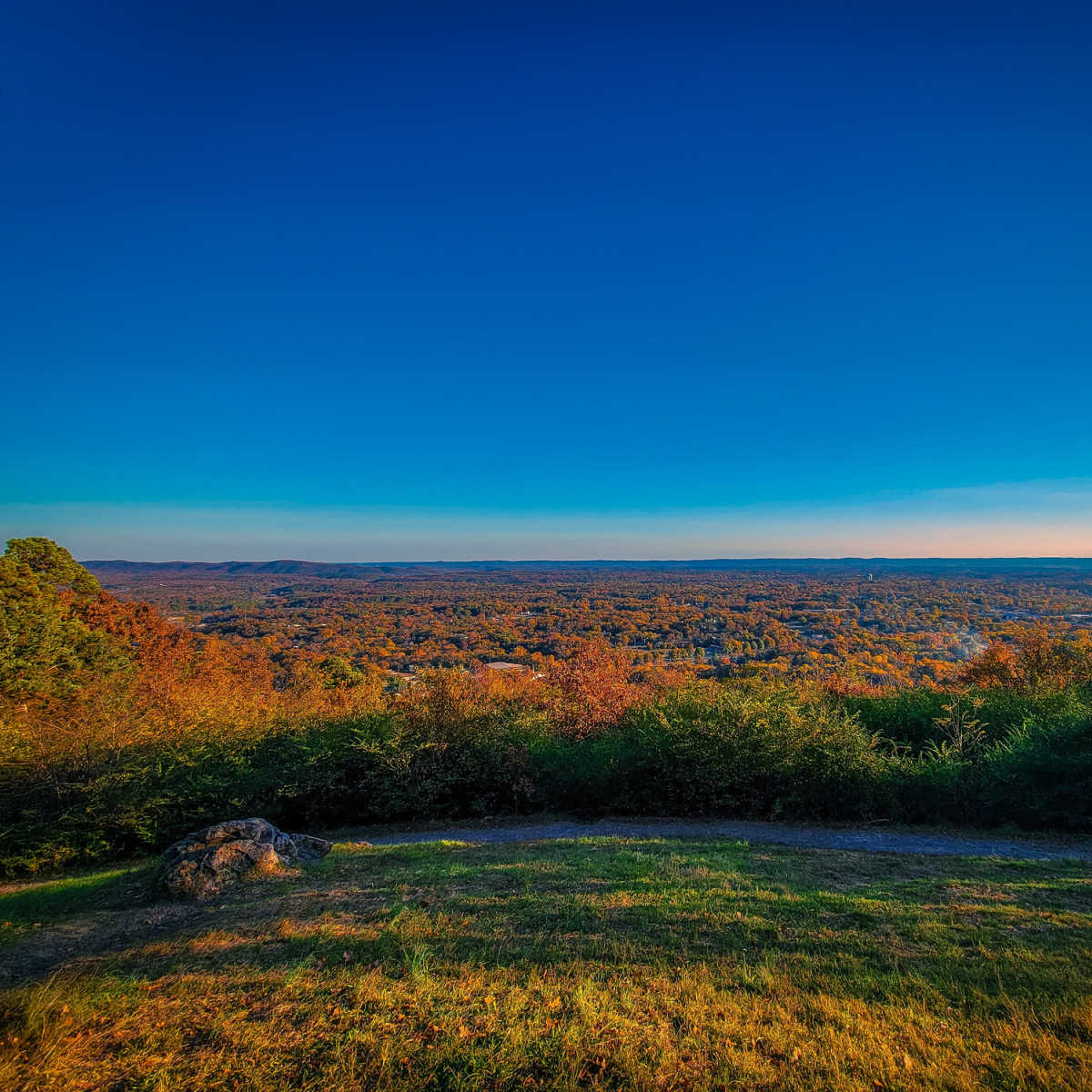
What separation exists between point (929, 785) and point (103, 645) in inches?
1335

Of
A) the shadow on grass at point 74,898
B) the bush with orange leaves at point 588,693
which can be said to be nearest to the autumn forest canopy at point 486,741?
the bush with orange leaves at point 588,693

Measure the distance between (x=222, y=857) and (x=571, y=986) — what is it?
6640mm

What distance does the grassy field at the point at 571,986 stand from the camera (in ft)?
11.3

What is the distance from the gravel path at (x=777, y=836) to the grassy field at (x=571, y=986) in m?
3.62

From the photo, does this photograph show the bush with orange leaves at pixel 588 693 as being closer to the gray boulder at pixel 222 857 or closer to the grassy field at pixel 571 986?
the gray boulder at pixel 222 857

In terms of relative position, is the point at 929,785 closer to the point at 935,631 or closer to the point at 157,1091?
the point at 157,1091

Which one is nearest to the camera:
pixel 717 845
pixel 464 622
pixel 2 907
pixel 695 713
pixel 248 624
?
pixel 2 907

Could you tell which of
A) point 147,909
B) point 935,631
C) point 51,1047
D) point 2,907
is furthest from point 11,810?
point 935,631

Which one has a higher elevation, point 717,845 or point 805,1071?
point 805,1071

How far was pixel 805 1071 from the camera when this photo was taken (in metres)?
3.40

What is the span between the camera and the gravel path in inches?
397

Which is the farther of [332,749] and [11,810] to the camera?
[332,749]

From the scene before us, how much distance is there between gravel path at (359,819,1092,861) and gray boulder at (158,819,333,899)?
11.9ft

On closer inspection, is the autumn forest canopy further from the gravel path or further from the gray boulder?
the gray boulder
